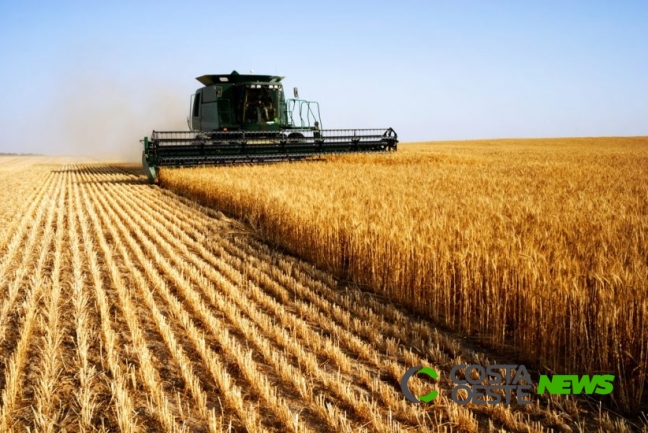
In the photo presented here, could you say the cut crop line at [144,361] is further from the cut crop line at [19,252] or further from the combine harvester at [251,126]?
the combine harvester at [251,126]

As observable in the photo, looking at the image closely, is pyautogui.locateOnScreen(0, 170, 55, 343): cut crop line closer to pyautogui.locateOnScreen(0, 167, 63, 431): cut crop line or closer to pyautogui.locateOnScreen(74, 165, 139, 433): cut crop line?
pyautogui.locateOnScreen(0, 167, 63, 431): cut crop line

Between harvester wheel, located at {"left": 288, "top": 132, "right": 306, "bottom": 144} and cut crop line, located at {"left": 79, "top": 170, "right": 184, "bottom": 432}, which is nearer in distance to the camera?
cut crop line, located at {"left": 79, "top": 170, "right": 184, "bottom": 432}

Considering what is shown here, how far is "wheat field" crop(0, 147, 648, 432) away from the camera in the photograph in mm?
3070

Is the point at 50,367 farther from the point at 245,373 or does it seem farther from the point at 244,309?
the point at 244,309

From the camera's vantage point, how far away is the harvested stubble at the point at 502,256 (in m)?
3.34

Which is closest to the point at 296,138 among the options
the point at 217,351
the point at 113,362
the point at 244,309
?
the point at 244,309

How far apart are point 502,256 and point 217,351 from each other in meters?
2.24

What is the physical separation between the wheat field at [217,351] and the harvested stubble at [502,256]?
0.22 metres

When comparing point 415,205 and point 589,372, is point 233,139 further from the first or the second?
point 589,372

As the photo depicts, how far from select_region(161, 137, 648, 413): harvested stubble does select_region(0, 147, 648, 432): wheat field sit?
0.72 ft

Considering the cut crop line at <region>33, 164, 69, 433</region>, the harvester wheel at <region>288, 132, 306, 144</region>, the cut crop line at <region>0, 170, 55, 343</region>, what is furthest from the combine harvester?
the cut crop line at <region>33, 164, 69, 433</region>

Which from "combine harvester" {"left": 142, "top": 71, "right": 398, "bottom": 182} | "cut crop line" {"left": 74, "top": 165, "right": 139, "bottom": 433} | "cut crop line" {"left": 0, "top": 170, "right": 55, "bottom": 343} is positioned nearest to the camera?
"cut crop line" {"left": 74, "top": 165, "right": 139, "bottom": 433}

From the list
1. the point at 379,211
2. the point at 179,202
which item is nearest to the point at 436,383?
the point at 379,211

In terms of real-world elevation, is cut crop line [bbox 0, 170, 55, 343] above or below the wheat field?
above
